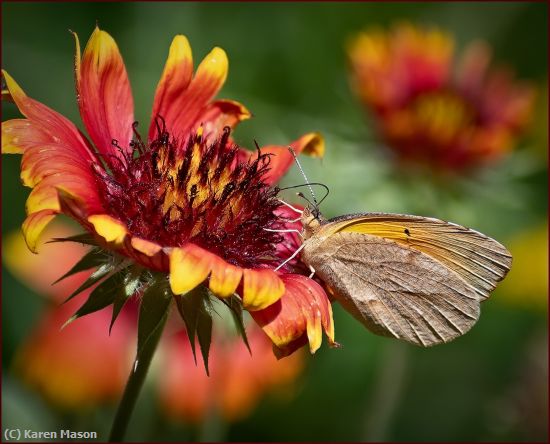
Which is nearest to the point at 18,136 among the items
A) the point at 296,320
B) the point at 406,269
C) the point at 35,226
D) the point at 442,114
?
the point at 35,226

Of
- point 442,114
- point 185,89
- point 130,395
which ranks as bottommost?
point 130,395

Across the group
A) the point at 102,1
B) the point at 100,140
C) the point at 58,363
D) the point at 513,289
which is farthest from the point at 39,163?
the point at 102,1

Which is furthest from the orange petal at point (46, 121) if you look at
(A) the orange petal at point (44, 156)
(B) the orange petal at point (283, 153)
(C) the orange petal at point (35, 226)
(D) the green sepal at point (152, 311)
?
(B) the orange petal at point (283, 153)

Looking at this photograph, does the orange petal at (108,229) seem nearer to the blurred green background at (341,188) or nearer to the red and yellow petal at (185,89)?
the red and yellow petal at (185,89)

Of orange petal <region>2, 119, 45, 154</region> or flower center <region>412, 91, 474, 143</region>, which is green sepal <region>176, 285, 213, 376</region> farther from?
flower center <region>412, 91, 474, 143</region>

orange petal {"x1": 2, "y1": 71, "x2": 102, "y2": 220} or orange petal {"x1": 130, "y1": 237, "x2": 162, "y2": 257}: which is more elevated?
orange petal {"x1": 2, "y1": 71, "x2": 102, "y2": 220}

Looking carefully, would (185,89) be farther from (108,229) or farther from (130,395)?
(130,395)

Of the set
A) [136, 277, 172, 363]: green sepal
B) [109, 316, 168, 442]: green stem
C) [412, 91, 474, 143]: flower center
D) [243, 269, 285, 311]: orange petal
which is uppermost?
[412, 91, 474, 143]: flower center

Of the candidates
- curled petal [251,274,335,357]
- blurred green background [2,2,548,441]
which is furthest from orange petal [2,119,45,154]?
blurred green background [2,2,548,441]
